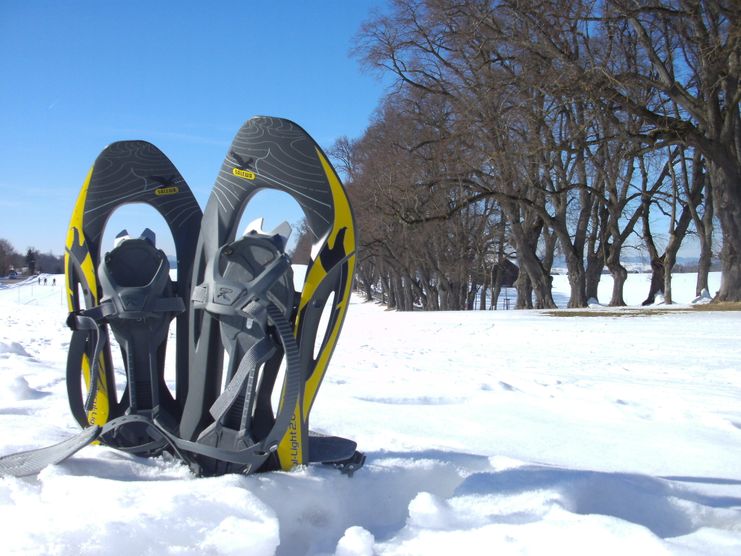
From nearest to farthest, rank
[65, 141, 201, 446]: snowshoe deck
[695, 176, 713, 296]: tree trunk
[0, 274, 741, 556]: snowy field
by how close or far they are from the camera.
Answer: [0, 274, 741, 556]: snowy field → [65, 141, 201, 446]: snowshoe deck → [695, 176, 713, 296]: tree trunk

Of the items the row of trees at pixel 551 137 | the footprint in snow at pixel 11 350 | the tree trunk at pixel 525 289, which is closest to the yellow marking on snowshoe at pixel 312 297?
the footprint in snow at pixel 11 350

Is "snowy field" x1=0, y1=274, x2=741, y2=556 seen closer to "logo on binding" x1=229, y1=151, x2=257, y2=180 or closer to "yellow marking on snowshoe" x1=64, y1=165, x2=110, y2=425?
"yellow marking on snowshoe" x1=64, y1=165, x2=110, y2=425

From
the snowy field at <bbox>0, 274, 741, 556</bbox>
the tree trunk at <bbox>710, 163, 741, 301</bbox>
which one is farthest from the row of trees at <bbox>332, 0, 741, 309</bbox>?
the snowy field at <bbox>0, 274, 741, 556</bbox>

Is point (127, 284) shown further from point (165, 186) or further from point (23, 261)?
point (23, 261)

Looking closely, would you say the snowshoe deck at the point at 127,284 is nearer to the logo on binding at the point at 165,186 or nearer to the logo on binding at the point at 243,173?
the logo on binding at the point at 165,186

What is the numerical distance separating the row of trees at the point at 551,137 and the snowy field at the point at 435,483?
915 centimetres

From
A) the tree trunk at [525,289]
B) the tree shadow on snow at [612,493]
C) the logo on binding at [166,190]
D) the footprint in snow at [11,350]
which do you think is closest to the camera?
the tree shadow on snow at [612,493]

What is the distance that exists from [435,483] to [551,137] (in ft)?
43.2

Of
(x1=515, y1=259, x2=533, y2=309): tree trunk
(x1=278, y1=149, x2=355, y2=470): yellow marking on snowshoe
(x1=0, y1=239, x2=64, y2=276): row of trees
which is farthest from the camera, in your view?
(x1=0, y1=239, x2=64, y2=276): row of trees

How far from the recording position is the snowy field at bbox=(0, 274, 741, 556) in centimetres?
160

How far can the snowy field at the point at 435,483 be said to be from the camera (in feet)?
5.26

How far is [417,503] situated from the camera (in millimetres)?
1933

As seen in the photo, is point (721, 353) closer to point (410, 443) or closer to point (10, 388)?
point (410, 443)

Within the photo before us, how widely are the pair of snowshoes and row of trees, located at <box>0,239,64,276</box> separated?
80428 millimetres
